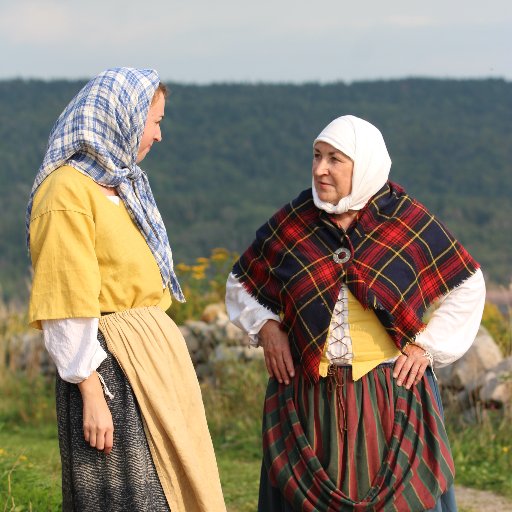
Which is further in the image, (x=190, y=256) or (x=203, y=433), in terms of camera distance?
(x=190, y=256)

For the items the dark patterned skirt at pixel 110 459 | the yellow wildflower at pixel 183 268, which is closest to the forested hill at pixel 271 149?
the yellow wildflower at pixel 183 268

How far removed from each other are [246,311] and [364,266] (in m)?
0.51

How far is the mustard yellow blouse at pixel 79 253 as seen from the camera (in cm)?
330

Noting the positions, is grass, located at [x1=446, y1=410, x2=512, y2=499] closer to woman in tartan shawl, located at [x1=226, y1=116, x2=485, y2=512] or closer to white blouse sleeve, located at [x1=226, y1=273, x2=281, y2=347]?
woman in tartan shawl, located at [x1=226, y1=116, x2=485, y2=512]

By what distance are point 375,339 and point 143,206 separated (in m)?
0.95

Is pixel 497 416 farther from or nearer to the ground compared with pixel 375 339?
nearer to the ground

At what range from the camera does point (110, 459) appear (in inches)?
133

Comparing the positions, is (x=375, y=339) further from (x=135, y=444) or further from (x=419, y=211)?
(x=135, y=444)

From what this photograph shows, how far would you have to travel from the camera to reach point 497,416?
711 cm

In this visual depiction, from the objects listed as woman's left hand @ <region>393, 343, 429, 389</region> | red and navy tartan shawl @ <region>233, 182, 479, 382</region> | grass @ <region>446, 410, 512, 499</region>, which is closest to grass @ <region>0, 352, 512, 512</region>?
grass @ <region>446, 410, 512, 499</region>

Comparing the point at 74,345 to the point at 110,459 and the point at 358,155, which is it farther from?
the point at 358,155

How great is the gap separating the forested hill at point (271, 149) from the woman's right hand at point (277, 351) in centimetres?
3425

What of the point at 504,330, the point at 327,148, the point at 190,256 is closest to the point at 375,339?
the point at 327,148

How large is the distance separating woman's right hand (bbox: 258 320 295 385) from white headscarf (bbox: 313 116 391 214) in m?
0.48
